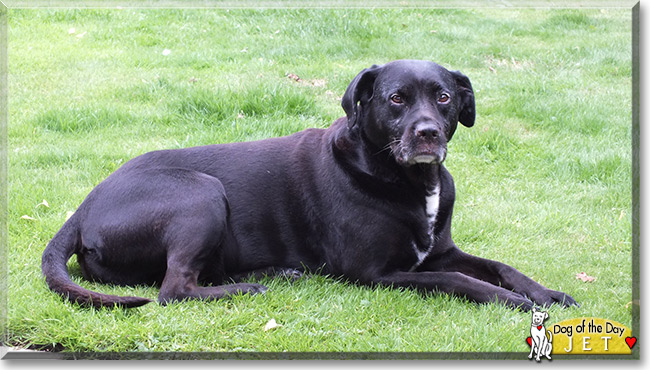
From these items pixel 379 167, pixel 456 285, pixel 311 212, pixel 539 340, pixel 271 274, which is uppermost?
pixel 379 167

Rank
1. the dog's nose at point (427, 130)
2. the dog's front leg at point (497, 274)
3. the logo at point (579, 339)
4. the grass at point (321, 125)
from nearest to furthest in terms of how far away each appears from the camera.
Result: the logo at point (579, 339)
the grass at point (321, 125)
the dog's nose at point (427, 130)
the dog's front leg at point (497, 274)

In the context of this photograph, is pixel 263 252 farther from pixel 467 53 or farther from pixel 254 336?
pixel 467 53

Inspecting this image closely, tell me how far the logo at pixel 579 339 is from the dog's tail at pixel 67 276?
1763 millimetres

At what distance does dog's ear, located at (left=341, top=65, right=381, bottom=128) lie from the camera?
3963 mm

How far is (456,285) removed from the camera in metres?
3.90

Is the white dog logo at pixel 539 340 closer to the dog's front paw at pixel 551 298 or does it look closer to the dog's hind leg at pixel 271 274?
the dog's front paw at pixel 551 298

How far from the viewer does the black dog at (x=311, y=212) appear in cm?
385

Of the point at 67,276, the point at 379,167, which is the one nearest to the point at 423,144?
the point at 379,167

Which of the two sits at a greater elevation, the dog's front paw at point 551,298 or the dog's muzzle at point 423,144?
the dog's muzzle at point 423,144

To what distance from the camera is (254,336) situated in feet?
11.4

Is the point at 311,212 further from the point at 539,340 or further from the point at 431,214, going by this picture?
the point at 539,340

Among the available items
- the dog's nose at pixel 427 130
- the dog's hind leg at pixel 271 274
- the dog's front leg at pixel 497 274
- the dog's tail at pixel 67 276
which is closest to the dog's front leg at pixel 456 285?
the dog's front leg at pixel 497 274

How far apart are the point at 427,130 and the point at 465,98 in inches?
21.7

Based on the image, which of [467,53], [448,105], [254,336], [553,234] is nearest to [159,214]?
[254,336]
